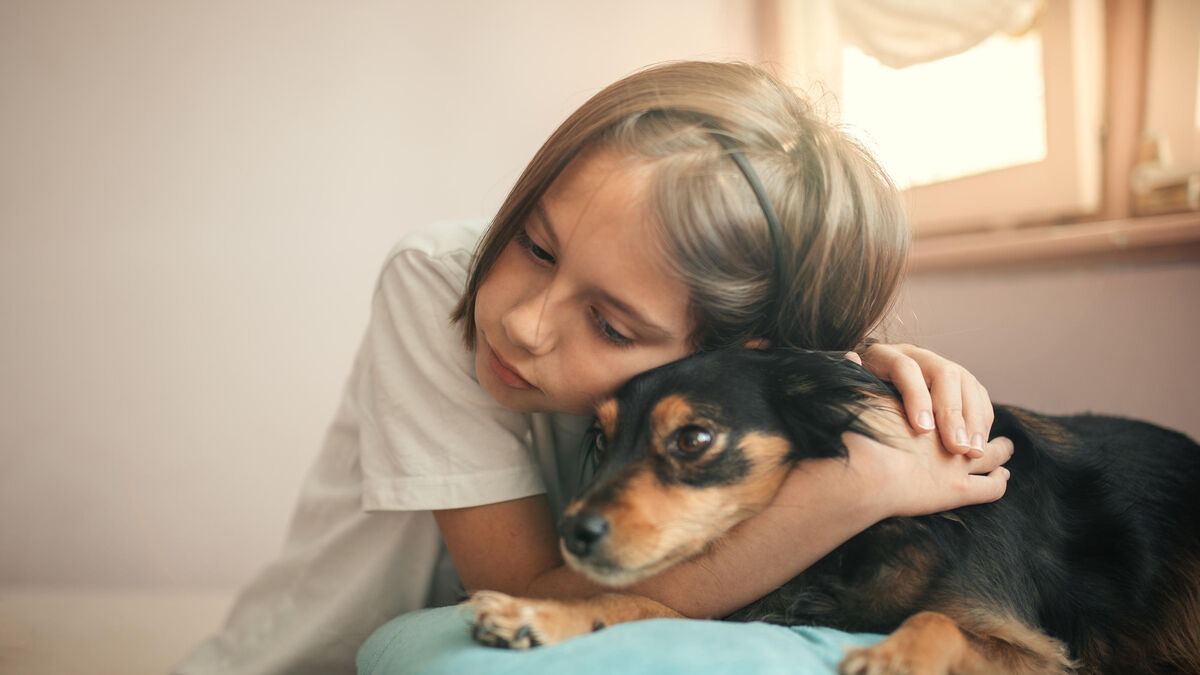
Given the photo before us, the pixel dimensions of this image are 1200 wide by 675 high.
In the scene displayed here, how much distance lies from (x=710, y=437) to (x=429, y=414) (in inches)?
17.9

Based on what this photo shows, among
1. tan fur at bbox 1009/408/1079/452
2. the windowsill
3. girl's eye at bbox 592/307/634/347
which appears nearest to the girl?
girl's eye at bbox 592/307/634/347

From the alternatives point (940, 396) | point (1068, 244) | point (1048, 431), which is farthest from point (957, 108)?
point (940, 396)

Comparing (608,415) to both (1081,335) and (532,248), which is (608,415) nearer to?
(532,248)

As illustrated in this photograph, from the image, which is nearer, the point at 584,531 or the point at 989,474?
the point at 584,531

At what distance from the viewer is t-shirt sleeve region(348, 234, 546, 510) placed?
42.1 inches

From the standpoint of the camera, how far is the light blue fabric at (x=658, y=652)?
68 centimetres

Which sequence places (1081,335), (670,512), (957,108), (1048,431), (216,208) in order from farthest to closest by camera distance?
(216,208), (957,108), (1081,335), (1048,431), (670,512)

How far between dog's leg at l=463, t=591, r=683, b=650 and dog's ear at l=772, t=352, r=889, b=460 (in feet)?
1.01

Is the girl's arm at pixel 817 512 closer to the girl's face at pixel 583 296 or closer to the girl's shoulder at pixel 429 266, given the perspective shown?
the girl's face at pixel 583 296

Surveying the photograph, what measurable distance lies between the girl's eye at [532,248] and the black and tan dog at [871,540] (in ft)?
0.64

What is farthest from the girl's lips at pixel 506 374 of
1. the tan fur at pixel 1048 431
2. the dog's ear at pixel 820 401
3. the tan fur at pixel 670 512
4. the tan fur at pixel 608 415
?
the tan fur at pixel 1048 431

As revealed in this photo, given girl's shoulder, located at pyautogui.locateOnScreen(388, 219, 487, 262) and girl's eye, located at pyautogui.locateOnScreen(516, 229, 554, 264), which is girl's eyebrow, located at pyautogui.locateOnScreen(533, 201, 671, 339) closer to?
girl's eye, located at pyautogui.locateOnScreen(516, 229, 554, 264)

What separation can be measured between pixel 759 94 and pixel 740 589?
0.65 meters

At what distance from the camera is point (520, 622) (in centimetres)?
78
